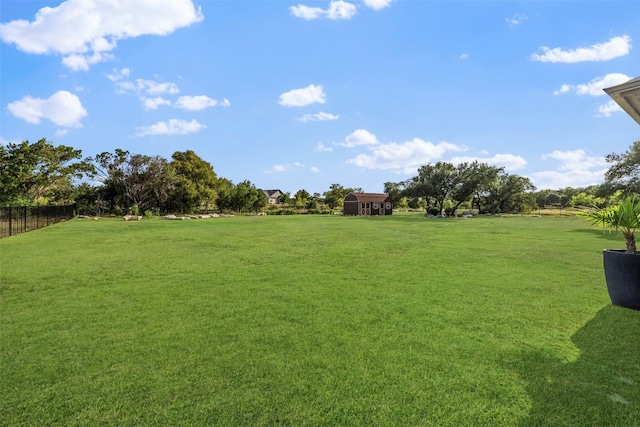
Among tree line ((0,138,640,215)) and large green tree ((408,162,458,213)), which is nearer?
tree line ((0,138,640,215))

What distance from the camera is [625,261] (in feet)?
13.1

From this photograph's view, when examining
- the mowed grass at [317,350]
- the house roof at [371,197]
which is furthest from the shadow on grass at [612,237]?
the house roof at [371,197]

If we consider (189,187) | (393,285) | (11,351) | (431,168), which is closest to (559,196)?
(431,168)

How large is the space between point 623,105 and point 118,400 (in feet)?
17.6

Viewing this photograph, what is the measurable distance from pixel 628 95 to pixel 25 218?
20.5m

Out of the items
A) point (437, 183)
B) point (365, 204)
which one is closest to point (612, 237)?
point (437, 183)

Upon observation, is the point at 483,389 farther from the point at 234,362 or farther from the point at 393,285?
the point at 393,285

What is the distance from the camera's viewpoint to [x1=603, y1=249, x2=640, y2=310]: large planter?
3.98 meters

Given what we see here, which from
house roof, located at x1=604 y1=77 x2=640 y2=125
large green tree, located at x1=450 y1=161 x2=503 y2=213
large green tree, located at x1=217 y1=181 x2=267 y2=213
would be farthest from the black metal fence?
large green tree, located at x1=450 y1=161 x2=503 y2=213

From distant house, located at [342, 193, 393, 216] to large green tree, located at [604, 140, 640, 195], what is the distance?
77.5 ft

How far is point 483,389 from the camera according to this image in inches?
93.3

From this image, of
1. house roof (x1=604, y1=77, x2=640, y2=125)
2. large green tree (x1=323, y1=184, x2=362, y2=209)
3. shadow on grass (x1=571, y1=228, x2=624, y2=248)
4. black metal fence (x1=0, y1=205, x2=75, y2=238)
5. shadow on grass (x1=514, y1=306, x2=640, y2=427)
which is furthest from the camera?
large green tree (x1=323, y1=184, x2=362, y2=209)

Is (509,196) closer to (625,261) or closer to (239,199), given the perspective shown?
(239,199)

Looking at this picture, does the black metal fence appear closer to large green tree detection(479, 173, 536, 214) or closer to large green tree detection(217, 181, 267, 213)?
large green tree detection(217, 181, 267, 213)
